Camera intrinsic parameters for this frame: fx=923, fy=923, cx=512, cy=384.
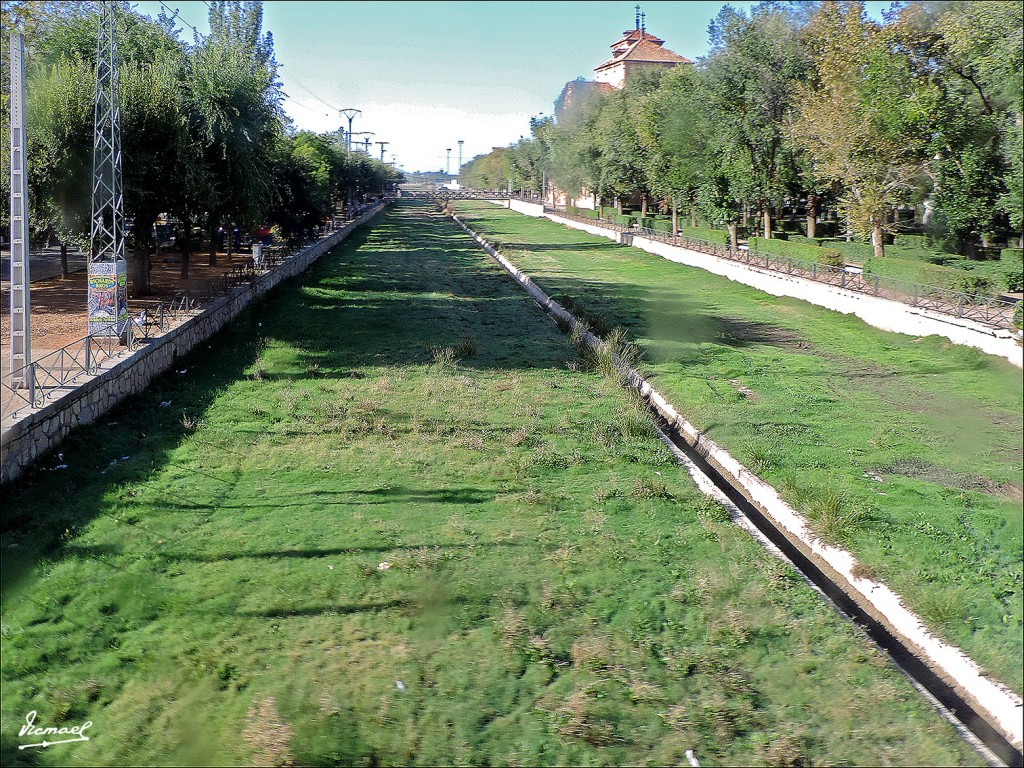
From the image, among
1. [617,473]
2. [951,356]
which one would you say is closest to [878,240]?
[951,356]

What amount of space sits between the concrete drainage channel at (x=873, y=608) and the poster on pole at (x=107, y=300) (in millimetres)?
10215

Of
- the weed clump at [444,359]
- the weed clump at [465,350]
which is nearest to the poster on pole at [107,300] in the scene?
the weed clump at [444,359]

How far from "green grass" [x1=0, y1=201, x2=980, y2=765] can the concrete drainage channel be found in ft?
1.39

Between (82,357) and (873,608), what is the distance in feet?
43.2

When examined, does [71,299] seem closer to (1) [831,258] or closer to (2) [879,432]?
(2) [879,432]

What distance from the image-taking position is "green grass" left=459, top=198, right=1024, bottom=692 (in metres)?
7.90

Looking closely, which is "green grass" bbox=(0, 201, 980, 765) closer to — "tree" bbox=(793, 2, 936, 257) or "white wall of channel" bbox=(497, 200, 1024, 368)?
"white wall of channel" bbox=(497, 200, 1024, 368)

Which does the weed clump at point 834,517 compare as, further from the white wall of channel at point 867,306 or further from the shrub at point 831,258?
the shrub at point 831,258

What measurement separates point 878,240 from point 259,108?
21.1 meters

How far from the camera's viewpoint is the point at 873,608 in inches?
368

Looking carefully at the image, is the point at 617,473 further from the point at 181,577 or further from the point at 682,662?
the point at 181,577

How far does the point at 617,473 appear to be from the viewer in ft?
42.5

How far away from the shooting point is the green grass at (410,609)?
6.80 meters

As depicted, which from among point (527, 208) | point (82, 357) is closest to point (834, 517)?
point (82, 357)
